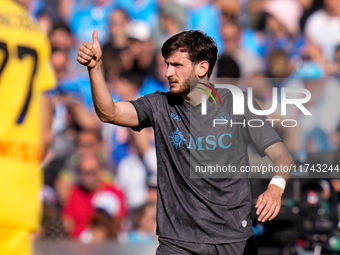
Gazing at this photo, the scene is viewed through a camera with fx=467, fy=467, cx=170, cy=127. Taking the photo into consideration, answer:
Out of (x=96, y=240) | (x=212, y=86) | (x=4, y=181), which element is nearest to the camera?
(x=4, y=181)

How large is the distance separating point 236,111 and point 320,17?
4.95 meters

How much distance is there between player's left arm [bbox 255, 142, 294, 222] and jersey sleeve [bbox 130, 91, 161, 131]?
2.40 feet

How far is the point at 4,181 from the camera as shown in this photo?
2.65 metres

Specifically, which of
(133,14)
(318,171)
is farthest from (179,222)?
(133,14)

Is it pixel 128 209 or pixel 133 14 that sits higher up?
pixel 133 14

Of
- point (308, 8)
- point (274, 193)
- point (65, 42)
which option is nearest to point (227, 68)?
point (308, 8)

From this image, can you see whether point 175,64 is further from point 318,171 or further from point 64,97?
point 64,97

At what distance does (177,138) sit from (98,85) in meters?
0.57

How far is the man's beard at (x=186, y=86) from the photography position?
9.13ft

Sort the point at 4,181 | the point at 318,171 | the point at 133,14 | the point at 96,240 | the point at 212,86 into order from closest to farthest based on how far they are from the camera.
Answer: the point at 4,181 < the point at 212,86 < the point at 318,171 < the point at 96,240 < the point at 133,14

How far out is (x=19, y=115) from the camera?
2715 millimetres

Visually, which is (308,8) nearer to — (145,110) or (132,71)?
(132,71)

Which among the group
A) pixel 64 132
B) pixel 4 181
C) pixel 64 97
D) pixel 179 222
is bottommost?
pixel 179 222

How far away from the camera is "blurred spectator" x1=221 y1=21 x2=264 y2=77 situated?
7066 mm
